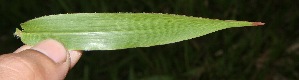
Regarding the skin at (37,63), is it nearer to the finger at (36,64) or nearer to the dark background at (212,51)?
the finger at (36,64)

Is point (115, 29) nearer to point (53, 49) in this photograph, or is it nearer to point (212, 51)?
point (53, 49)

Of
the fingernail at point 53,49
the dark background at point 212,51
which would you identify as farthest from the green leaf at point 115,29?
the dark background at point 212,51

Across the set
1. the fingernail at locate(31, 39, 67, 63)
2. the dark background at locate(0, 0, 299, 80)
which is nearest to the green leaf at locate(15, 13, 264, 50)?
the fingernail at locate(31, 39, 67, 63)

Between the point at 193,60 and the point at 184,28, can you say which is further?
the point at 193,60

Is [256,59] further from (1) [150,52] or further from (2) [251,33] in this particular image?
(1) [150,52]

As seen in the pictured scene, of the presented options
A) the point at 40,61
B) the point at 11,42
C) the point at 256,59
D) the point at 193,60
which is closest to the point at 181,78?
the point at 193,60

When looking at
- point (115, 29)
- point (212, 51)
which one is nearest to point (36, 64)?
point (115, 29)
